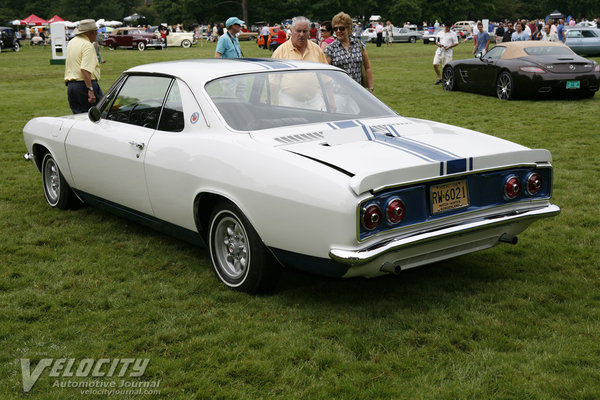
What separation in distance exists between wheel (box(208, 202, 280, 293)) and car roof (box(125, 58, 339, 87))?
1.03 metres

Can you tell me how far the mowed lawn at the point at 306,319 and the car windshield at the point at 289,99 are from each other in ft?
3.75

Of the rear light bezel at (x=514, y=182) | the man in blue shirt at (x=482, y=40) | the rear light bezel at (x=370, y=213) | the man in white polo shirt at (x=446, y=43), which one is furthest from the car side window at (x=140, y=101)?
the man in blue shirt at (x=482, y=40)

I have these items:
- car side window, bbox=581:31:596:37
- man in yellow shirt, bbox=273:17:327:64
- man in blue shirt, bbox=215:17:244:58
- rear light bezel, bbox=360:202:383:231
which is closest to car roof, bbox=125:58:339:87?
rear light bezel, bbox=360:202:383:231

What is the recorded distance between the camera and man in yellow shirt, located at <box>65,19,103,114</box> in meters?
8.40

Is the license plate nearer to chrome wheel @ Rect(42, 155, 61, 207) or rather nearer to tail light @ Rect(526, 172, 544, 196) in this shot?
tail light @ Rect(526, 172, 544, 196)

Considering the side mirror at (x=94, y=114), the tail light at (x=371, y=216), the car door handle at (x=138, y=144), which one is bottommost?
the tail light at (x=371, y=216)

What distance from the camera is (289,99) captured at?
16.4ft

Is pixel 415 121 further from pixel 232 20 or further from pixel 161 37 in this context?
pixel 161 37

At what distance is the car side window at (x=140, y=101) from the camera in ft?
17.1

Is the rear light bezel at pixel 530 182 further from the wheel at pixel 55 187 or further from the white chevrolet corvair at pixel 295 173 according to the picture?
the wheel at pixel 55 187

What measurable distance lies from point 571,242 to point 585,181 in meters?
2.18

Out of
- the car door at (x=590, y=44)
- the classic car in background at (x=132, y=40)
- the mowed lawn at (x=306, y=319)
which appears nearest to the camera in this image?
the mowed lawn at (x=306, y=319)

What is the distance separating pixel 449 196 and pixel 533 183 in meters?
0.74

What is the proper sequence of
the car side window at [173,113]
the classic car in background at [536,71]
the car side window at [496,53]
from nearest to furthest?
the car side window at [173,113]
the classic car in background at [536,71]
the car side window at [496,53]
